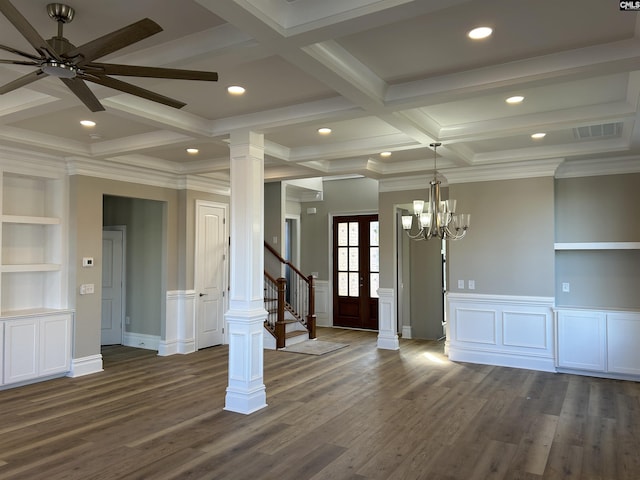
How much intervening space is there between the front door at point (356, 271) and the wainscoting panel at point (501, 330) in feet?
9.51

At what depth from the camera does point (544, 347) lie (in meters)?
6.14

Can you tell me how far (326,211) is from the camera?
33.2ft

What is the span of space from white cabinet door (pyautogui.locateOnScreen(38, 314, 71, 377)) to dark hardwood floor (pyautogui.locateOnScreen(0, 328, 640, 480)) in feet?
0.81

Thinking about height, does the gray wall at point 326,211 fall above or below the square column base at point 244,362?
above

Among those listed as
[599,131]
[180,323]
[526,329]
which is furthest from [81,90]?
[526,329]

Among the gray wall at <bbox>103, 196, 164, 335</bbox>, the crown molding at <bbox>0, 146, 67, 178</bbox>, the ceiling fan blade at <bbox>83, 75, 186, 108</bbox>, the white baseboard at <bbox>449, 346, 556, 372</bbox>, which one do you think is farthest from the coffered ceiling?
the white baseboard at <bbox>449, 346, 556, 372</bbox>

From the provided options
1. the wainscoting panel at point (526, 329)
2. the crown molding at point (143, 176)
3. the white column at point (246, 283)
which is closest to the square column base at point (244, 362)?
the white column at point (246, 283)

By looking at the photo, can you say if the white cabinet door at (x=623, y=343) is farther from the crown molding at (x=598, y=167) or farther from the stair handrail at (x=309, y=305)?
the stair handrail at (x=309, y=305)

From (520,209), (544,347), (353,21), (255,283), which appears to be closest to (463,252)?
(520,209)

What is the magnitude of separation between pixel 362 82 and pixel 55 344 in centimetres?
484

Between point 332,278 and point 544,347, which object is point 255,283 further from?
point 332,278

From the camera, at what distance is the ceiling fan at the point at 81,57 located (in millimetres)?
2045

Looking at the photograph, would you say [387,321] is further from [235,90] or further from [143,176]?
[235,90]

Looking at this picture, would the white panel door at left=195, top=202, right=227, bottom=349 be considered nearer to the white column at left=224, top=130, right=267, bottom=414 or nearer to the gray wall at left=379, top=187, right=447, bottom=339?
the gray wall at left=379, top=187, right=447, bottom=339
